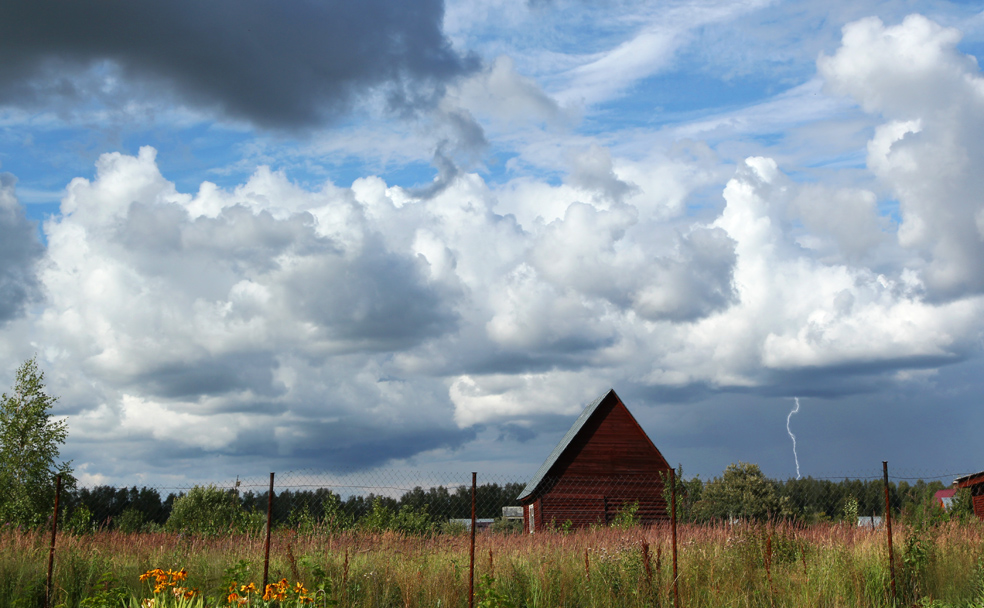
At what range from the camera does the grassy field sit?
10.4 metres

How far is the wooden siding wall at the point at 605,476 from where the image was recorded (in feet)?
105

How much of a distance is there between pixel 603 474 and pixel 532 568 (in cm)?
2200

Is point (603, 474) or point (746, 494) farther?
point (746, 494)

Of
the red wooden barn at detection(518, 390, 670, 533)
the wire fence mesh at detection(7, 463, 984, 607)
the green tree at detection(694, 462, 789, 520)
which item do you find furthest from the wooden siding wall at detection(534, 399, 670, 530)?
the wire fence mesh at detection(7, 463, 984, 607)

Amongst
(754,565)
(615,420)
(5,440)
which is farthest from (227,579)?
(5,440)

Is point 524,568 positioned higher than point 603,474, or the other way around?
point 603,474

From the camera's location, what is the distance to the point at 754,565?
1233cm

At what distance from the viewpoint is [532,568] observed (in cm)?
1151

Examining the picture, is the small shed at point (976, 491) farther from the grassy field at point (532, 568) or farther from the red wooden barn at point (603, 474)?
the grassy field at point (532, 568)

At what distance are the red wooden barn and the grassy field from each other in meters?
18.5

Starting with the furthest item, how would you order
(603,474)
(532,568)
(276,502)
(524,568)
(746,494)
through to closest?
1. (746,494)
2. (603,474)
3. (276,502)
4. (532,568)
5. (524,568)

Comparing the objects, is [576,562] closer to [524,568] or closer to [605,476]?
[524,568]

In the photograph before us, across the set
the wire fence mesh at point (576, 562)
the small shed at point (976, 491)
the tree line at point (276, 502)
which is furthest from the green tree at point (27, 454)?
the small shed at point (976, 491)

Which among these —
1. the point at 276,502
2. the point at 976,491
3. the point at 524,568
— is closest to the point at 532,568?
the point at 524,568
